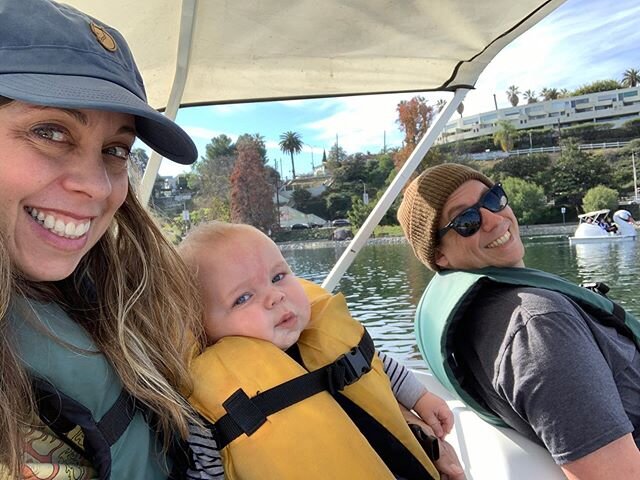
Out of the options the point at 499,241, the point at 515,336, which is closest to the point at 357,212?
the point at 499,241

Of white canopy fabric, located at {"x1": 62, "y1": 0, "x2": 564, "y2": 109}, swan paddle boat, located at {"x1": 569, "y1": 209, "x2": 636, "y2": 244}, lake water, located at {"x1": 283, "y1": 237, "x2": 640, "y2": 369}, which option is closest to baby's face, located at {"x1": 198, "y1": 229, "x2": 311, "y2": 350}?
white canopy fabric, located at {"x1": 62, "y1": 0, "x2": 564, "y2": 109}

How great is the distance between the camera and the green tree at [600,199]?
94.0 feet

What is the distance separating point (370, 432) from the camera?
1.20 metres

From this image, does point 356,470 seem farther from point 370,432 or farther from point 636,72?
point 636,72

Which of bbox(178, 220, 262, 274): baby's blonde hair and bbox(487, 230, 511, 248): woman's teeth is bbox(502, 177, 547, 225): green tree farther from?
bbox(178, 220, 262, 274): baby's blonde hair

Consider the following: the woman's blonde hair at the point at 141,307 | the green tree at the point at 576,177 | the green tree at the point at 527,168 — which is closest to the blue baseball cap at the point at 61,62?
the woman's blonde hair at the point at 141,307

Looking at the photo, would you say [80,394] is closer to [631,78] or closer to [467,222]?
[467,222]

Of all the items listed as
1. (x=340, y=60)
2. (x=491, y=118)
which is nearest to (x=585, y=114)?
(x=491, y=118)

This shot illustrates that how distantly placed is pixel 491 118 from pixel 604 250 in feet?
126

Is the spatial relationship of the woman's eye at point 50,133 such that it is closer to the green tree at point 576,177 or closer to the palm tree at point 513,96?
the green tree at point 576,177

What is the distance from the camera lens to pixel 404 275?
15.4 m

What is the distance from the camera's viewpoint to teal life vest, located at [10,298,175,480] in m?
0.79

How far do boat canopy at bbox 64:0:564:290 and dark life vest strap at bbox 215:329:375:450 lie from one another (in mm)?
1377

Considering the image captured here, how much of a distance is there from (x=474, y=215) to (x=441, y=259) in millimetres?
211
